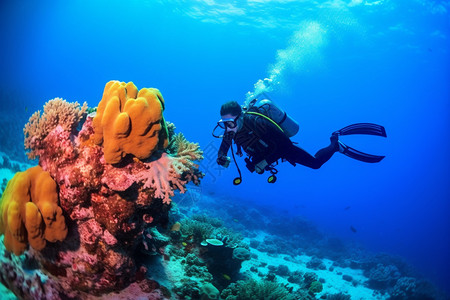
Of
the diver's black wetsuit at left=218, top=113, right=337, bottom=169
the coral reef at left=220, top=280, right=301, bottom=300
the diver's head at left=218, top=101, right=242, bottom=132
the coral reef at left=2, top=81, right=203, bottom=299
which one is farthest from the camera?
the diver's black wetsuit at left=218, top=113, right=337, bottom=169

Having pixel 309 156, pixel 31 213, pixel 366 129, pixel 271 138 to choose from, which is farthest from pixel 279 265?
pixel 31 213

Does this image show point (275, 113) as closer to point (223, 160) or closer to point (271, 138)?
point (271, 138)

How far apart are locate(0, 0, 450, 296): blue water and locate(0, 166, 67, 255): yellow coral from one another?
4.95 meters

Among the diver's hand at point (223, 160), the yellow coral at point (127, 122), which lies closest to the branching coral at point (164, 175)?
the yellow coral at point (127, 122)

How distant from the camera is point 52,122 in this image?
3.52 meters

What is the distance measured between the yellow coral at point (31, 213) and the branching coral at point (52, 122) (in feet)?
1.88

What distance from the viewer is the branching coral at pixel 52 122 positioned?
3496 mm

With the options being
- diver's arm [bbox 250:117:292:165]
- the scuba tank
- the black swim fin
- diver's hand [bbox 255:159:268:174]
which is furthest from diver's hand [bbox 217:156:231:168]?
the black swim fin

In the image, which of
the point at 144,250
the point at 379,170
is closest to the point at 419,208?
the point at 379,170

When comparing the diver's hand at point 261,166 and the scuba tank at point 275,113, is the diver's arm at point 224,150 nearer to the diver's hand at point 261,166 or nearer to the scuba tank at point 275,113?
the diver's hand at point 261,166

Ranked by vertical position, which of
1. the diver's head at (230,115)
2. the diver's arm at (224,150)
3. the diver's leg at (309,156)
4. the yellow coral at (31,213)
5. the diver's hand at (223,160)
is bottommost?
the yellow coral at (31,213)

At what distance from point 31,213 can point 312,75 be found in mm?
72949

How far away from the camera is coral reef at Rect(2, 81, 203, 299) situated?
122 inches

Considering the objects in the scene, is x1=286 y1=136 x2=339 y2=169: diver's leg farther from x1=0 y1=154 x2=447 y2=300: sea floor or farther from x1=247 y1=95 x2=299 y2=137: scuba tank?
x1=0 y1=154 x2=447 y2=300: sea floor
